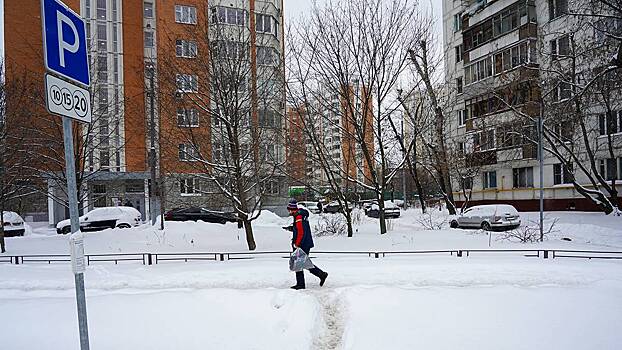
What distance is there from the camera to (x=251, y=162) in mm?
16219

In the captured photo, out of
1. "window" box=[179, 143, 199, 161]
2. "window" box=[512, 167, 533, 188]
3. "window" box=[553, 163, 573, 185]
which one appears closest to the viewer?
"window" box=[179, 143, 199, 161]

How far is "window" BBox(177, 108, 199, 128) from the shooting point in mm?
15836

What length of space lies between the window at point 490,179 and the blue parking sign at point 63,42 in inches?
1456

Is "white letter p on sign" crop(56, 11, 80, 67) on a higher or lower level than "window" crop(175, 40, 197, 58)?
lower

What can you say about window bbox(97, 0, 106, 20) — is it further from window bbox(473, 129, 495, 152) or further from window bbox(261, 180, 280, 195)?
window bbox(473, 129, 495, 152)

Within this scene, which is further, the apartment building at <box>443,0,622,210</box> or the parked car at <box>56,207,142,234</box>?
the parked car at <box>56,207,142,234</box>

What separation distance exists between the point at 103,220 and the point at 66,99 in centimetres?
2654

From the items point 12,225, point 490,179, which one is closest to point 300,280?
point 12,225

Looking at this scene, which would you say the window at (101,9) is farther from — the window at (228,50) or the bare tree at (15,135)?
the window at (228,50)

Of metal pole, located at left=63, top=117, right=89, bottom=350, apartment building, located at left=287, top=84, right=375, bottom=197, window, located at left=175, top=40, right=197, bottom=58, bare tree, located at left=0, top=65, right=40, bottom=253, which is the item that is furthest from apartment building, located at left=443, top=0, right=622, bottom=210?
metal pole, located at left=63, top=117, right=89, bottom=350

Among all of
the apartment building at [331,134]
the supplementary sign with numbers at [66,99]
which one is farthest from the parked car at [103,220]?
the supplementary sign with numbers at [66,99]

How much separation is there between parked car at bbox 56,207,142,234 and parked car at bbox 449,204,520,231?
19885 mm

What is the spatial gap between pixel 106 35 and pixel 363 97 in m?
32.2

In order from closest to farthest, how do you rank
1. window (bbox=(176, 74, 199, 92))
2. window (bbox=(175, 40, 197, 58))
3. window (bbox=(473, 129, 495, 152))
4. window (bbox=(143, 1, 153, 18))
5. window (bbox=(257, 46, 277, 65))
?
1. window (bbox=(176, 74, 199, 92))
2. window (bbox=(175, 40, 197, 58))
3. window (bbox=(257, 46, 277, 65))
4. window (bbox=(473, 129, 495, 152))
5. window (bbox=(143, 1, 153, 18))
